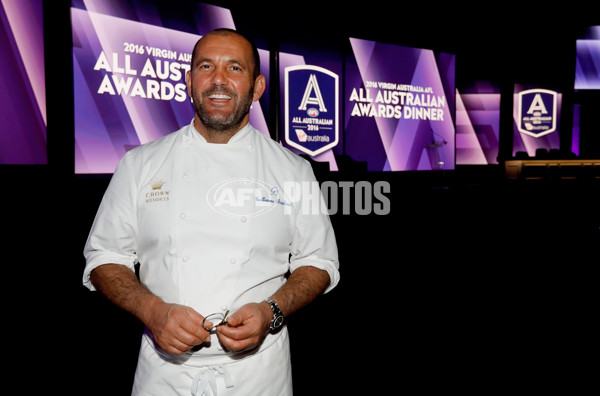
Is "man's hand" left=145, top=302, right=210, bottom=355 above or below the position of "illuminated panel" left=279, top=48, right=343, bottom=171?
below

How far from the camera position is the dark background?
94.0 inches

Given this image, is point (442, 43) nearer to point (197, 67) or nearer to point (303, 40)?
point (303, 40)

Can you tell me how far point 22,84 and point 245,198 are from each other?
145 inches

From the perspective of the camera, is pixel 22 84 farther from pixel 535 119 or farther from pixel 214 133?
pixel 535 119

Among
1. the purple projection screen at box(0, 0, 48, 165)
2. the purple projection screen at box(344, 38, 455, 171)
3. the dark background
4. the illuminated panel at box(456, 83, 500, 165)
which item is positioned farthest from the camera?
the illuminated panel at box(456, 83, 500, 165)

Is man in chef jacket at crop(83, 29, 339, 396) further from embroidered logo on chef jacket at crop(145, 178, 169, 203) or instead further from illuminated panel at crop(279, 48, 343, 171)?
illuminated panel at crop(279, 48, 343, 171)

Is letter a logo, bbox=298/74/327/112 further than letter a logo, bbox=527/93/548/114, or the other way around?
letter a logo, bbox=527/93/548/114

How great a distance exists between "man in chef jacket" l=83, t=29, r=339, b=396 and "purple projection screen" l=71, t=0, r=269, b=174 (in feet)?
12.2

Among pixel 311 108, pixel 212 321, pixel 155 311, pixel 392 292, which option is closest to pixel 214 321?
pixel 212 321

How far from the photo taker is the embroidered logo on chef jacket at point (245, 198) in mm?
1062

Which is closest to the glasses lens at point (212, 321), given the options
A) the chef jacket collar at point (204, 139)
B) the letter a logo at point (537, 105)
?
the chef jacket collar at point (204, 139)

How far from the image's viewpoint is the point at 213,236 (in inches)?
41.3

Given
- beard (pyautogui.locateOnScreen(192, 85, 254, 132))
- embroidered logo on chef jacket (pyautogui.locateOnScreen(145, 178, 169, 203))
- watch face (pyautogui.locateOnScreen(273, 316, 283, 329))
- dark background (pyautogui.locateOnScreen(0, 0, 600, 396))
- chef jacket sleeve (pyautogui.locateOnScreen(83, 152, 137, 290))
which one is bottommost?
dark background (pyautogui.locateOnScreen(0, 0, 600, 396))

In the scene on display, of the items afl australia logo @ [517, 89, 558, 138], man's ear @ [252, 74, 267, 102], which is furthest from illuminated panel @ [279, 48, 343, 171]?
man's ear @ [252, 74, 267, 102]
